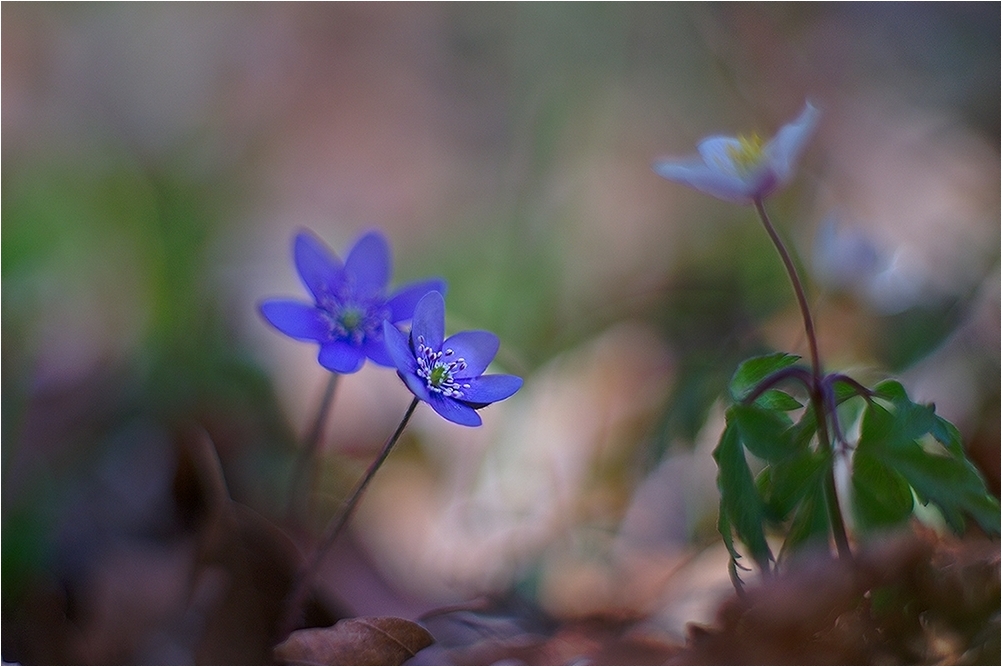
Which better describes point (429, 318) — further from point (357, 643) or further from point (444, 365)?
point (357, 643)

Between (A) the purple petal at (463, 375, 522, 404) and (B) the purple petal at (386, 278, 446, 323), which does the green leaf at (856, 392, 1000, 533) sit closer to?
(A) the purple petal at (463, 375, 522, 404)

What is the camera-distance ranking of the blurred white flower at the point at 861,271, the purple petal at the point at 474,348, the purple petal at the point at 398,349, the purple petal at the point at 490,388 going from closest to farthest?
the purple petal at the point at 398,349
the purple petal at the point at 490,388
the purple petal at the point at 474,348
the blurred white flower at the point at 861,271

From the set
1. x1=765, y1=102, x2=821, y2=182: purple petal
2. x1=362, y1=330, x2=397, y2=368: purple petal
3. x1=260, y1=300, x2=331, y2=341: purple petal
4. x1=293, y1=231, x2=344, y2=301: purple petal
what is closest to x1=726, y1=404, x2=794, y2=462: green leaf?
x1=765, y1=102, x2=821, y2=182: purple petal

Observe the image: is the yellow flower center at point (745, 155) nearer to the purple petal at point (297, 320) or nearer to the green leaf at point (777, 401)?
the green leaf at point (777, 401)

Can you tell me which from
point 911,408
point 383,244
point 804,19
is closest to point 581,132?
point 804,19

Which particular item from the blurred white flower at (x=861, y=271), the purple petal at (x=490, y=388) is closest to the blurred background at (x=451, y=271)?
the blurred white flower at (x=861, y=271)

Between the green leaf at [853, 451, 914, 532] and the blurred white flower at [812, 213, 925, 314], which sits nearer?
the green leaf at [853, 451, 914, 532]

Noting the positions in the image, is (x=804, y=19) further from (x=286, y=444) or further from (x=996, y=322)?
(x=286, y=444)
